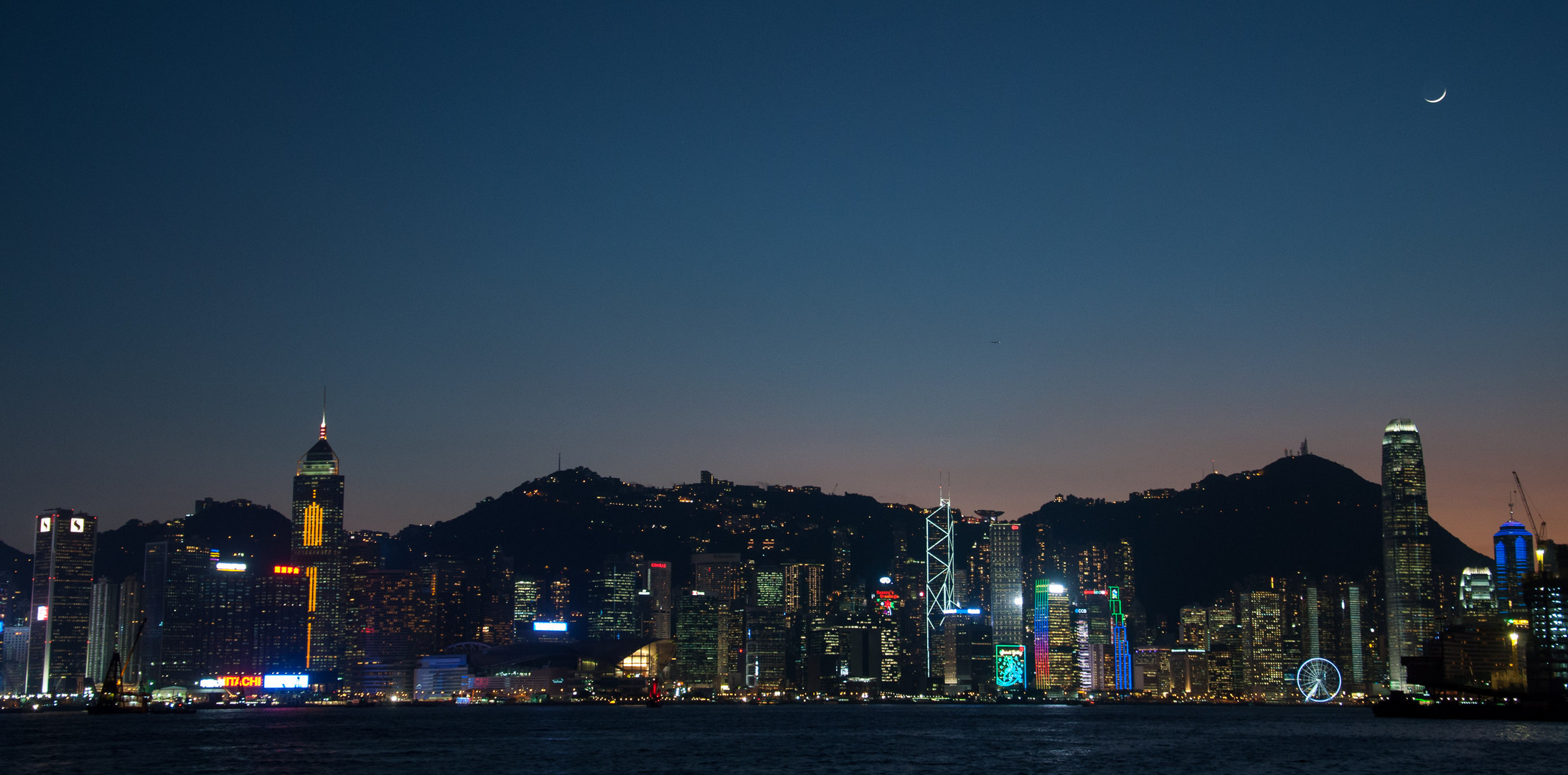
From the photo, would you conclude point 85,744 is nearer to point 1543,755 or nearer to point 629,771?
point 629,771

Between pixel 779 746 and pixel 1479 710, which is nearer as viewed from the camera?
pixel 779 746

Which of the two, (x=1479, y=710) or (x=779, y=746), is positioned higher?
(x=779, y=746)

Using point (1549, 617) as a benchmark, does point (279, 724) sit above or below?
Answer: below

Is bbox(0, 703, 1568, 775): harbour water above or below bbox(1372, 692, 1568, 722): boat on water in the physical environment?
above

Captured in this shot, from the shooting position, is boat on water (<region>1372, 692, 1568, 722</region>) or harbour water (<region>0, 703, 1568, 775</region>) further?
boat on water (<region>1372, 692, 1568, 722</region>)

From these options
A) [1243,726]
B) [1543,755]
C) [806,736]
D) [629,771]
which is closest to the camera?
[629,771]

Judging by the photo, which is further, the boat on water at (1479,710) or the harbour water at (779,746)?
the boat on water at (1479,710)

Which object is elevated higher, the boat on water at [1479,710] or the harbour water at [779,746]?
the harbour water at [779,746]

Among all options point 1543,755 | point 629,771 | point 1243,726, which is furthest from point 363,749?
point 1243,726
